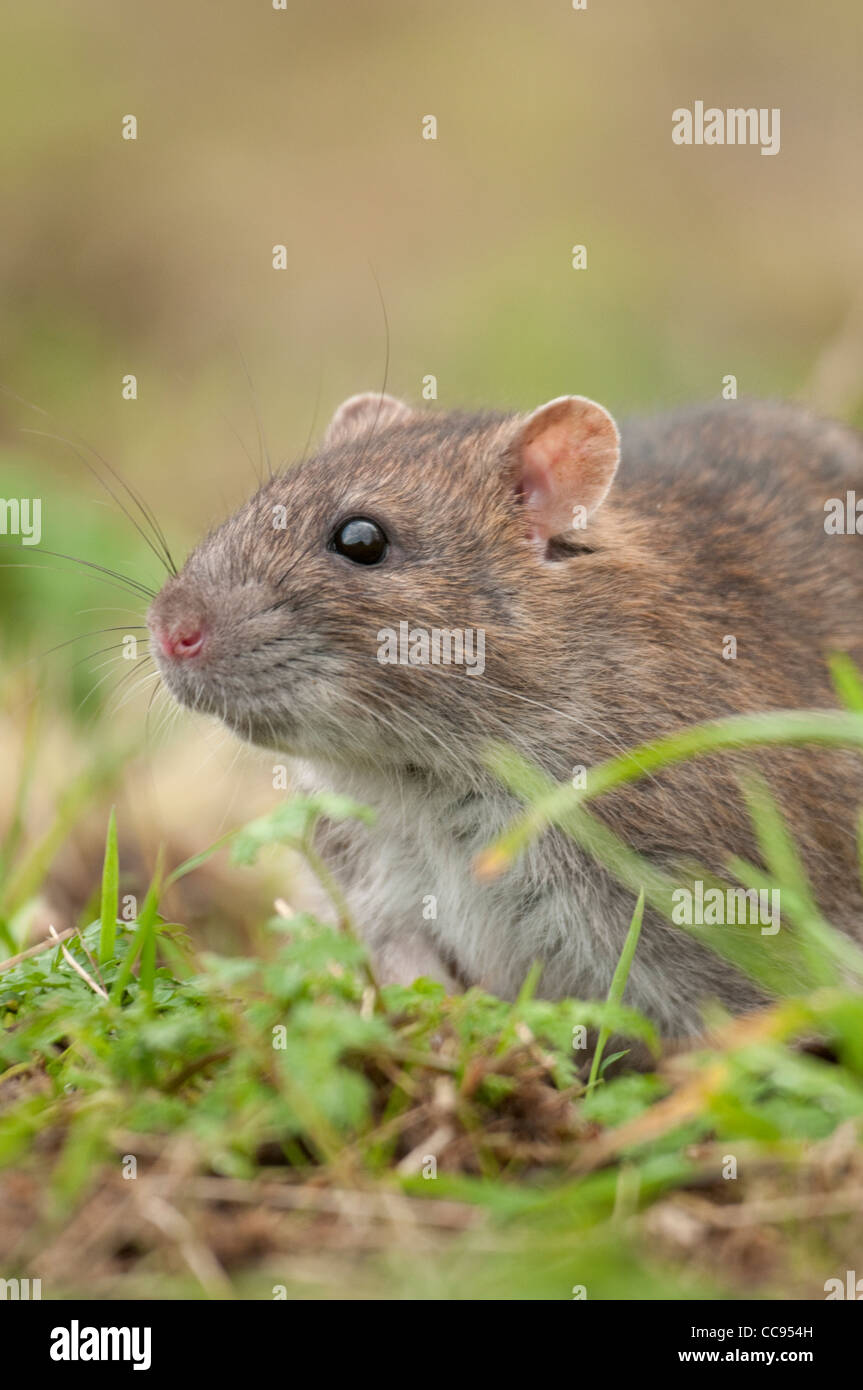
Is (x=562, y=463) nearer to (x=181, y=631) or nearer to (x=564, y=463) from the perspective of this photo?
(x=564, y=463)

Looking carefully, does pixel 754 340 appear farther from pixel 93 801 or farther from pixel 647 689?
pixel 647 689

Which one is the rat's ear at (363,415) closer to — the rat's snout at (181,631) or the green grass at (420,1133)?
the rat's snout at (181,631)

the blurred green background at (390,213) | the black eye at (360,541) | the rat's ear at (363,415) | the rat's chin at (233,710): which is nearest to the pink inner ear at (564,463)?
the black eye at (360,541)

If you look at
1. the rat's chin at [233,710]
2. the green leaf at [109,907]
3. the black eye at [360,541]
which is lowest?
the green leaf at [109,907]

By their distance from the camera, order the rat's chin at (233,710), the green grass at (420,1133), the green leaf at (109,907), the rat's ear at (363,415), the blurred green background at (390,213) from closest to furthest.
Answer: the green grass at (420,1133) < the green leaf at (109,907) < the rat's chin at (233,710) < the rat's ear at (363,415) < the blurred green background at (390,213)

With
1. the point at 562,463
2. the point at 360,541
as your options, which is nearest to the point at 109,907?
the point at 360,541

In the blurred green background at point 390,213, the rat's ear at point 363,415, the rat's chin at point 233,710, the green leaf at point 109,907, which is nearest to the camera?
the green leaf at point 109,907

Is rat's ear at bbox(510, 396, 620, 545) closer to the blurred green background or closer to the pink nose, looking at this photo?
the pink nose

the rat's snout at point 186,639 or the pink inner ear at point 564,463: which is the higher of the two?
the pink inner ear at point 564,463
